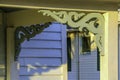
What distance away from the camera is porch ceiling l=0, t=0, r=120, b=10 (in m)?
4.10

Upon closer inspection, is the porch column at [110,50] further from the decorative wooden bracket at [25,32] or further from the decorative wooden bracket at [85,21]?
the decorative wooden bracket at [25,32]

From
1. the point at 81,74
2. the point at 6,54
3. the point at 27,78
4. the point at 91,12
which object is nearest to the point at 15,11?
the point at 6,54

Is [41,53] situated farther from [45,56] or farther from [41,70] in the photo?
[41,70]

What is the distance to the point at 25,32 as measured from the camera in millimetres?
6305

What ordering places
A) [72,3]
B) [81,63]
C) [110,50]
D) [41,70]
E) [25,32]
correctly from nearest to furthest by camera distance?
[72,3]
[110,50]
[25,32]
[41,70]
[81,63]

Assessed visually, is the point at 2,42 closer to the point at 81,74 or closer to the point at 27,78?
the point at 27,78

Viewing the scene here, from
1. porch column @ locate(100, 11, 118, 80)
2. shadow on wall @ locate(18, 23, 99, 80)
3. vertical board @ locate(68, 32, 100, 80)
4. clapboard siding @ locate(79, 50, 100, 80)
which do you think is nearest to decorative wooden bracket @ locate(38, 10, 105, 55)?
porch column @ locate(100, 11, 118, 80)

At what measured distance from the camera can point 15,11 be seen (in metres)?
6.19

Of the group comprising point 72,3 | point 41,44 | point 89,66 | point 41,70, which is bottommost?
point 89,66

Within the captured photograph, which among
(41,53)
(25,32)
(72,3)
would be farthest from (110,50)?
(41,53)

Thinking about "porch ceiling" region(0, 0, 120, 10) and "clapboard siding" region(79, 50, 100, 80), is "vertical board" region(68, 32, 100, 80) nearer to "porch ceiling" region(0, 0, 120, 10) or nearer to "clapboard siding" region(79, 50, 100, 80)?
"clapboard siding" region(79, 50, 100, 80)

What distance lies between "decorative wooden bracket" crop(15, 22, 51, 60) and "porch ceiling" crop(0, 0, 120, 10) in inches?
71.9

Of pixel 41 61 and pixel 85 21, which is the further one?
pixel 41 61

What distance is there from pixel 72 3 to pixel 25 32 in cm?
211
